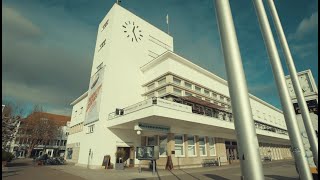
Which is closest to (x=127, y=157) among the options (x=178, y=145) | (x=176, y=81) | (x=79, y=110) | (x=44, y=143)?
(x=178, y=145)

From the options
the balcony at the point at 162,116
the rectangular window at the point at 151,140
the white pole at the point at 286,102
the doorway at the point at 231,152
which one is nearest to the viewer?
the white pole at the point at 286,102

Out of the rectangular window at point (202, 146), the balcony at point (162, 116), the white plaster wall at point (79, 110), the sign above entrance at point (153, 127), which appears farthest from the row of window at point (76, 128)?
the rectangular window at point (202, 146)

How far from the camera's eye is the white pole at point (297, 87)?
4.85 metres

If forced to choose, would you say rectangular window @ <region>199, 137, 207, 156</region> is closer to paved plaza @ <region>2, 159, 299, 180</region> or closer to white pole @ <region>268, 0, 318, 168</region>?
paved plaza @ <region>2, 159, 299, 180</region>

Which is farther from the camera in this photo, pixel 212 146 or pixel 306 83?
pixel 212 146

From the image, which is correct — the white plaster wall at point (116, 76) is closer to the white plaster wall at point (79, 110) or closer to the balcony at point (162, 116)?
the balcony at point (162, 116)

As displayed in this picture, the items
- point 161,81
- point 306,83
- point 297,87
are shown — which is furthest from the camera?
point 161,81

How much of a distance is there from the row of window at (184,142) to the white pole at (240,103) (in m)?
21.8

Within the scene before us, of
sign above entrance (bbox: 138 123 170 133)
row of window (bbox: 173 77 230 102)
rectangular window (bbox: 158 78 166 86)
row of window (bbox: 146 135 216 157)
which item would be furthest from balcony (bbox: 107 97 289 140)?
rectangular window (bbox: 158 78 166 86)

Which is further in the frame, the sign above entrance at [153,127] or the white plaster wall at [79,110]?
the white plaster wall at [79,110]

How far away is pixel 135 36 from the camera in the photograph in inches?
1281

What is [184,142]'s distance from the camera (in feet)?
80.9

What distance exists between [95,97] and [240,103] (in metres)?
28.1

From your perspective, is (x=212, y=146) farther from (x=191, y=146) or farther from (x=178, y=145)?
(x=178, y=145)
